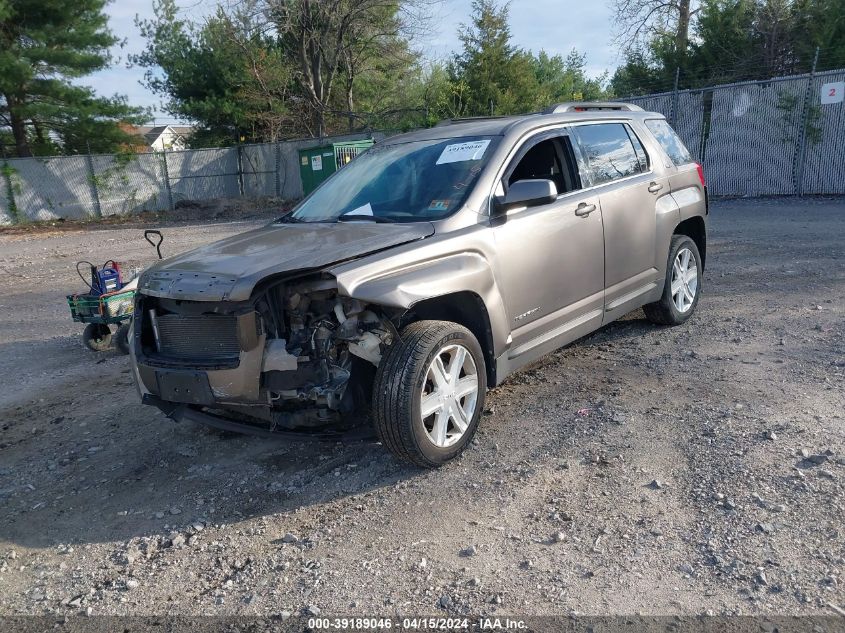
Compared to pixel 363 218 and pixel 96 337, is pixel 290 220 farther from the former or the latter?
pixel 96 337

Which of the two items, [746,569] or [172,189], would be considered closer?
[746,569]

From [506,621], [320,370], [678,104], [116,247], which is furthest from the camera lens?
[678,104]

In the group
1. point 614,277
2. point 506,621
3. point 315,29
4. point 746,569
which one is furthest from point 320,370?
point 315,29

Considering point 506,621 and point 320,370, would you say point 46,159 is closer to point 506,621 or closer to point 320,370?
point 320,370

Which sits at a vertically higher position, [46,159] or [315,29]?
[315,29]

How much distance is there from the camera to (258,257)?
3.63 metres

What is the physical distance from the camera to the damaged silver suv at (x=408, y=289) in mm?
3436

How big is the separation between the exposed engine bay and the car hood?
0.09m

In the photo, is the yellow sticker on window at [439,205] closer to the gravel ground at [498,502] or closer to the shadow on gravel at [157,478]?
the gravel ground at [498,502]

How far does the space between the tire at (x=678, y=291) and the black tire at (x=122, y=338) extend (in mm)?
4689

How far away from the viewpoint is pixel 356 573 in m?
2.89

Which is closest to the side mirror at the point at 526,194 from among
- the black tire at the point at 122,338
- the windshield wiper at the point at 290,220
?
the windshield wiper at the point at 290,220

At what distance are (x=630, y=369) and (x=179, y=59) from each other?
2812 centimetres

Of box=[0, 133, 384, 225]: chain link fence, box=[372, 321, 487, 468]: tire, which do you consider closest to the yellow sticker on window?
box=[372, 321, 487, 468]: tire
